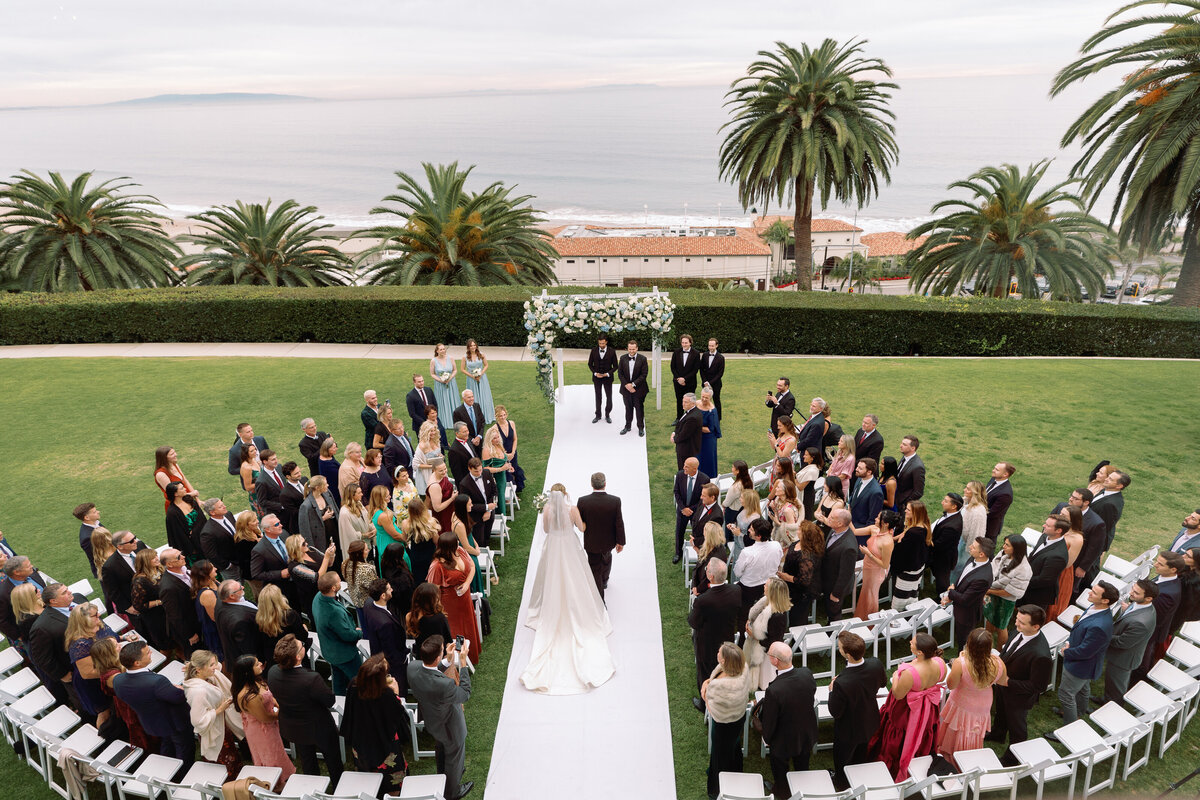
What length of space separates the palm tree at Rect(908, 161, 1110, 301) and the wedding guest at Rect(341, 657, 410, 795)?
26.5 m

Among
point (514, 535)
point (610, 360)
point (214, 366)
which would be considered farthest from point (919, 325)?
point (214, 366)

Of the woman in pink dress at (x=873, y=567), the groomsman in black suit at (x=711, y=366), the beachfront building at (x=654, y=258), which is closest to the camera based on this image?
the woman in pink dress at (x=873, y=567)

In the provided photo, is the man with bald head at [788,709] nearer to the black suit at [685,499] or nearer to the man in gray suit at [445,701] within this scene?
the man in gray suit at [445,701]

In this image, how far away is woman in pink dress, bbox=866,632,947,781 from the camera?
18.6ft

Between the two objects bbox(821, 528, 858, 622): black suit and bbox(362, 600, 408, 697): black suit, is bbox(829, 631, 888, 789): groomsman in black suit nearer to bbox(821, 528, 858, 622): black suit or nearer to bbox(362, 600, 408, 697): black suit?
bbox(821, 528, 858, 622): black suit

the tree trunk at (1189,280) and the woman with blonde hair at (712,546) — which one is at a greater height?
the tree trunk at (1189,280)

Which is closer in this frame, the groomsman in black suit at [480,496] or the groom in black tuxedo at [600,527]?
the groom in black tuxedo at [600,527]

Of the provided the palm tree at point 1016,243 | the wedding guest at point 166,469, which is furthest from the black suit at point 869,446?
the palm tree at point 1016,243

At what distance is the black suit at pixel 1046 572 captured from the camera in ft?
23.7

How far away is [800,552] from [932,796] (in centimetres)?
237

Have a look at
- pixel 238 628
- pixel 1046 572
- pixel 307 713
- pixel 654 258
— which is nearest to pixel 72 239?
pixel 238 628

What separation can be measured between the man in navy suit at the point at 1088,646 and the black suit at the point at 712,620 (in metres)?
2.88

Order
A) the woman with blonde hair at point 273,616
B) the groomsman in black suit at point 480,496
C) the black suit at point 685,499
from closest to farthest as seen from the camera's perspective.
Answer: the woman with blonde hair at point 273,616, the groomsman in black suit at point 480,496, the black suit at point 685,499

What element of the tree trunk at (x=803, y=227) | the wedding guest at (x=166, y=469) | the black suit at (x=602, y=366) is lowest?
the wedding guest at (x=166, y=469)
